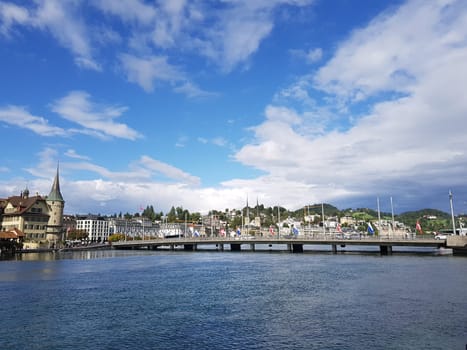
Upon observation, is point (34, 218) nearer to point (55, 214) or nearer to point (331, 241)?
point (55, 214)

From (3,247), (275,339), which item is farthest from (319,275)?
(3,247)

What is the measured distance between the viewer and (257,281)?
58281 millimetres

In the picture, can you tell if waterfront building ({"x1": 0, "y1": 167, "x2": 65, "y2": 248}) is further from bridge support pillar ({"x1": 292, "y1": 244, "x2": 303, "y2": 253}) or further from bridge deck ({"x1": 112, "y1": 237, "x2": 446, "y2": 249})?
bridge support pillar ({"x1": 292, "y1": 244, "x2": 303, "y2": 253})

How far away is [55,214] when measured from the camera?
489 feet

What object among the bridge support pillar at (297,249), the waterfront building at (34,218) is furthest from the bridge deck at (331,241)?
the waterfront building at (34,218)

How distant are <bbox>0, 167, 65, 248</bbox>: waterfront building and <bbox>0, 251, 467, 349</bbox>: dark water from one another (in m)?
88.4

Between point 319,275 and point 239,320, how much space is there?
34.0 meters

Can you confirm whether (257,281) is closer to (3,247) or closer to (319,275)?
(319,275)

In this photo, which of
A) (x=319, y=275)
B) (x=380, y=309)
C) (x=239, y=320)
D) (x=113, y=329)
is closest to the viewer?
(x=113, y=329)

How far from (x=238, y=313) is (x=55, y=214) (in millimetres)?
134415

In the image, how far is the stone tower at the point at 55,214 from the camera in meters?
146

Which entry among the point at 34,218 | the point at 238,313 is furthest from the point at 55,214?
the point at 238,313

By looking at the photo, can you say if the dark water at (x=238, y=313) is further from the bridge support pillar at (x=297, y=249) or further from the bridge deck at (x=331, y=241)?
the bridge support pillar at (x=297, y=249)

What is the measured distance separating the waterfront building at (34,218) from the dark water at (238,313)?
88444 millimetres
